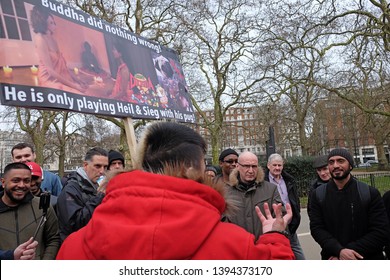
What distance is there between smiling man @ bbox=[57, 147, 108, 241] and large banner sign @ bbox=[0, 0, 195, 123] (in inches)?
31.3

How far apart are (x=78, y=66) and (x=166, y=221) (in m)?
3.27

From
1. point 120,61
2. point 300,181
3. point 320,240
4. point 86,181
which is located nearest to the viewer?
point 86,181

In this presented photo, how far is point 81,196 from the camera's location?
9.63 feet

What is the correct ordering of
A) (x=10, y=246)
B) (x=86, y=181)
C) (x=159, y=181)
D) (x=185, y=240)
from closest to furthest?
(x=185, y=240), (x=159, y=181), (x=10, y=246), (x=86, y=181)

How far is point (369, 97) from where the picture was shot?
23438 millimetres

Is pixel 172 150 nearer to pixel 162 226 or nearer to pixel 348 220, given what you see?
pixel 162 226

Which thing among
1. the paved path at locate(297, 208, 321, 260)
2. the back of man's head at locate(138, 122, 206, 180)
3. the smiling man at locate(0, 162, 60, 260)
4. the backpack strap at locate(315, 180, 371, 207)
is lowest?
the paved path at locate(297, 208, 321, 260)

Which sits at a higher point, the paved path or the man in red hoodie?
the man in red hoodie

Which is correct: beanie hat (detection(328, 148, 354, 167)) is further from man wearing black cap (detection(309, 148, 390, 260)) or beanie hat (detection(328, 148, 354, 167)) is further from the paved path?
the paved path

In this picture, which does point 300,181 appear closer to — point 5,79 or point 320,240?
point 320,240

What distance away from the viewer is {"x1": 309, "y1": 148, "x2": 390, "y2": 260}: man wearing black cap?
316 cm

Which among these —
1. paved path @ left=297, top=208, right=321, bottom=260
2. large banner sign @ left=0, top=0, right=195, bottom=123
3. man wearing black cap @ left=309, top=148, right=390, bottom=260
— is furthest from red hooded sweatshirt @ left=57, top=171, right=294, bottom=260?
paved path @ left=297, top=208, right=321, bottom=260

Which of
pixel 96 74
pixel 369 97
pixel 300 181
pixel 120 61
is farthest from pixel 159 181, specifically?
pixel 369 97

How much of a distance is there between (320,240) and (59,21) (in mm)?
3756
